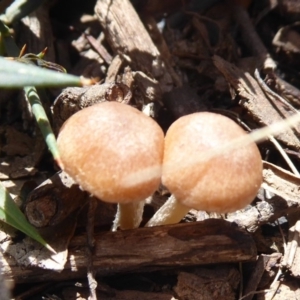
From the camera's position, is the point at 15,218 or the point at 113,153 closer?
the point at 113,153

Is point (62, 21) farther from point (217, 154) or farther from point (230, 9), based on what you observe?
point (217, 154)

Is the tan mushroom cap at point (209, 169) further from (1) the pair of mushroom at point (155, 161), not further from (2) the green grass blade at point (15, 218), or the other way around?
(2) the green grass blade at point (15, 218)

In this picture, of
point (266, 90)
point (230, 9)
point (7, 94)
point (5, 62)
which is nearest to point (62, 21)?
point (7, 94)

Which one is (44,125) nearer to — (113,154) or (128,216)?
(113,154)

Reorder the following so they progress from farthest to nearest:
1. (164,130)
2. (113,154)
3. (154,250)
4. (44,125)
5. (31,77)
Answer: (164,130), (154,250), (44,125), (113,154), (31,77)

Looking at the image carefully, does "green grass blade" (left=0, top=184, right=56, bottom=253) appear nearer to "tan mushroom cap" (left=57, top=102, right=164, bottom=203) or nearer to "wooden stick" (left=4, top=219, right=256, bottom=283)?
"wooden stick" (left=4, top=219, right=256, bottom=283)

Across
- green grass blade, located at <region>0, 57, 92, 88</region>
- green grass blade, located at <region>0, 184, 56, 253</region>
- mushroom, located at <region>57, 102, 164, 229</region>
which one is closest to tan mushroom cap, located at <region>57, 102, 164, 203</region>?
mushroom, located at <region>57, 102, 164, 229</region>

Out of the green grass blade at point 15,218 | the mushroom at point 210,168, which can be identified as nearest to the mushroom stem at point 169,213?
the mushroom at point 210,168

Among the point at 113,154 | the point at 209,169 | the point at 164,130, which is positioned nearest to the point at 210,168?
the point at 209,169
